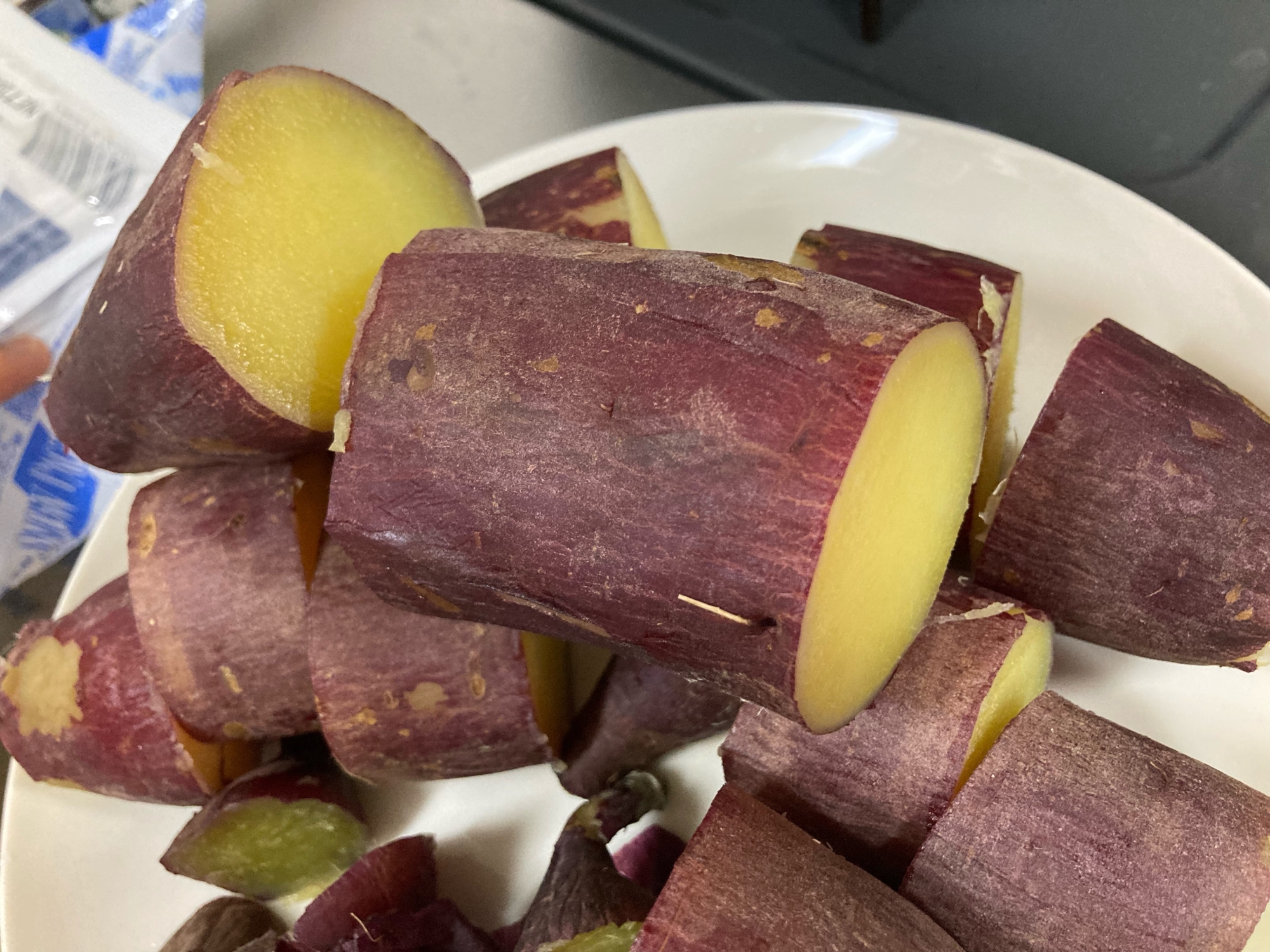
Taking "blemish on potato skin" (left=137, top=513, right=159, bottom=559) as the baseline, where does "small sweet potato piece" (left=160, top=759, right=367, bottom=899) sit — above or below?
below

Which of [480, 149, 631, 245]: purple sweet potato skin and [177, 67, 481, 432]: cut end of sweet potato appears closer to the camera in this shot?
[177, 67, 481, 432]: cut end of sweet potato

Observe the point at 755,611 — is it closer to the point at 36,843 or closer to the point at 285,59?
the point at 36,843

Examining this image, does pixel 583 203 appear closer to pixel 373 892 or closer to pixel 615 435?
pixel 615 435

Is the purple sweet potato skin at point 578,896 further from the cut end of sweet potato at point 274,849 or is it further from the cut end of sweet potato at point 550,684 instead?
the cut end of sweet potato at point 274,849

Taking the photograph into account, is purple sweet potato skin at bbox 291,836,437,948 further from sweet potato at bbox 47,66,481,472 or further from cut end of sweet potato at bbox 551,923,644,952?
sweet potato at bbox 47,66,481,472

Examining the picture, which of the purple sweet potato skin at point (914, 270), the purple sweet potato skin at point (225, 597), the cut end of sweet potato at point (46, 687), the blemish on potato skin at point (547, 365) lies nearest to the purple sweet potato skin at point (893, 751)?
the purple sweet potato skin at point (914, 270)

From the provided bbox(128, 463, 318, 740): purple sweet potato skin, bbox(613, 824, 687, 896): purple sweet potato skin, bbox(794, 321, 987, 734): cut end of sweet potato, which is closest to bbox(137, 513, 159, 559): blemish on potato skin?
bbox(128, 463, 318, 740): purple sweet potato skin

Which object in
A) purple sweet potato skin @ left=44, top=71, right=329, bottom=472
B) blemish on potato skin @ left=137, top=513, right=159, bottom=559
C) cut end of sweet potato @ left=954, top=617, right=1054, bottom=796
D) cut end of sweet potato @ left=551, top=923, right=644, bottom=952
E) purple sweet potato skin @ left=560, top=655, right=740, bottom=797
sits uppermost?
purple sweet potato skin @ left=44, top=71, right=329, bottom=472

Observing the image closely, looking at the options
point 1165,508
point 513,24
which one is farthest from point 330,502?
point 513,24
